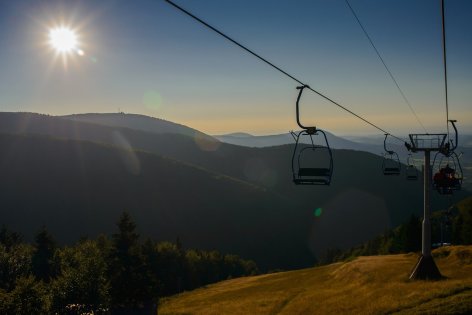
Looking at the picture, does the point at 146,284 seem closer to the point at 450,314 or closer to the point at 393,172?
the point at 393,172

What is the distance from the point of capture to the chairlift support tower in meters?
37.6

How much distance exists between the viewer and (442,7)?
422 inches

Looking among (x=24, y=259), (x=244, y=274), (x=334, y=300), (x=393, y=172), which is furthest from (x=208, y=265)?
(x=393, y=172)

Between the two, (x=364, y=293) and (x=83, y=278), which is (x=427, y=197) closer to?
(x=364, y=293)

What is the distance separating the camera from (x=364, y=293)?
148 ft

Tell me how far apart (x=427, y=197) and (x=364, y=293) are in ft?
40.1

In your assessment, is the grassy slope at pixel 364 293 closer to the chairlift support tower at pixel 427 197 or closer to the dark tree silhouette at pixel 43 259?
the chairlift support tower at pixel 427 197

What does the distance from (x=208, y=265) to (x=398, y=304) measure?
101854 mm

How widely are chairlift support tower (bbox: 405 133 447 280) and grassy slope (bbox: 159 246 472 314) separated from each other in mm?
1395

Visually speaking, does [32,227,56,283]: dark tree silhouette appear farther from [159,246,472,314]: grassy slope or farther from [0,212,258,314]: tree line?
[159,246,472,314]: grassy slope

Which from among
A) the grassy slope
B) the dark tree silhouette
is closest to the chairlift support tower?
the grassy slope

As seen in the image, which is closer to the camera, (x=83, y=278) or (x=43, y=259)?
(x=83, y=278)

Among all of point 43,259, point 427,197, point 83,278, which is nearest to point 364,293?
point 427,197

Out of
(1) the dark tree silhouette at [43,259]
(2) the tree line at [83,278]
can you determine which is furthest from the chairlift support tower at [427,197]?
(1) the dark tree silhouette at [43,259]
